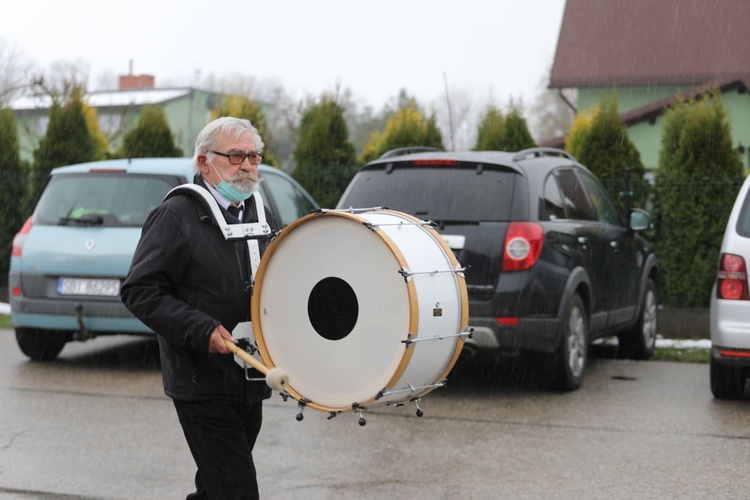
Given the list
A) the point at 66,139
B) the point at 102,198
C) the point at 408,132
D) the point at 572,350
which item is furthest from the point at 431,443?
the point at 66,139

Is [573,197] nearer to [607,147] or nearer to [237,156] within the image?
[237,156]

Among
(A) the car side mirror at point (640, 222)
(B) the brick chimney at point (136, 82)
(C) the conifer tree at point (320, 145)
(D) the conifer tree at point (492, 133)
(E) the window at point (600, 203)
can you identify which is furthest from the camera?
(B) the brick chimney at point (136, 82)

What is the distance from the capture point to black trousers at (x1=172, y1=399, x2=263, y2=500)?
12.6 feet

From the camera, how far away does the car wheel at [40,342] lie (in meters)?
10.1

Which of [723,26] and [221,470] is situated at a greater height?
[723,26]

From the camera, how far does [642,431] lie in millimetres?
7227

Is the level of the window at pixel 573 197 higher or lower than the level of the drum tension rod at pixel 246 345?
→ higher

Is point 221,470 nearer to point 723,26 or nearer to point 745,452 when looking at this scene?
point 745,452

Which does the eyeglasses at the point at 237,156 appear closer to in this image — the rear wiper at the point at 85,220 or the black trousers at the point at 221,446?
the black trousers at the point at 221,446

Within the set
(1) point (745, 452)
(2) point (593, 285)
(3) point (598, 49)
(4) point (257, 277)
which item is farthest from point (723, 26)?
(4) point (257, 277)

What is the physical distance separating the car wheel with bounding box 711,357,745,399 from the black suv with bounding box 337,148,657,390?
1028 millimetres

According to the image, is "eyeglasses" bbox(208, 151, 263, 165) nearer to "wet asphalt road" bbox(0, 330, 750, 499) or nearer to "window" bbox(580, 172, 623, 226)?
"wet asphalt road" bbox(0, 330, 750, 499)

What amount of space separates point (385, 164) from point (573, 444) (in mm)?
2831

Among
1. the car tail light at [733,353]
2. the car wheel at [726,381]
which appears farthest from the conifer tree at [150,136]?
the car tail light at [733,353]
